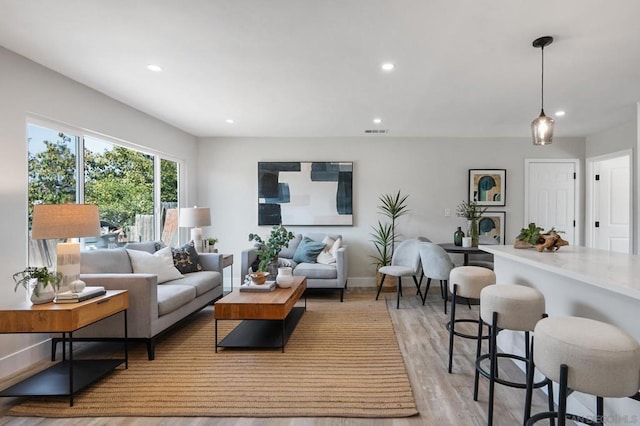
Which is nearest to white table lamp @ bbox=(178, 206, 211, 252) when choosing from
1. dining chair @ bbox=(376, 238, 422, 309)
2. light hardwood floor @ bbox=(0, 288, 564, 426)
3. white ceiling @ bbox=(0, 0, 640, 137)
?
white ceiling @ bbox=(0, 0, 640, 137)

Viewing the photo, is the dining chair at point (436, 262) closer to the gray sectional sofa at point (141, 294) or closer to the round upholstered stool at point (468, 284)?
the round upholstered stool at point (468, 284)

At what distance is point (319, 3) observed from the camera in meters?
1.94

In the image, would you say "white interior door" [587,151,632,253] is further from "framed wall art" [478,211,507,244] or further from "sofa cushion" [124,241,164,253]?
"sofa cushion" [124,241,164,253]

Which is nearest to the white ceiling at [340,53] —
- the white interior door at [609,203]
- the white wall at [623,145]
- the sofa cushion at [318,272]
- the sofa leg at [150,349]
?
the white wall at [623,145]

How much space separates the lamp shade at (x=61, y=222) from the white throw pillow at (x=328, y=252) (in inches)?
119

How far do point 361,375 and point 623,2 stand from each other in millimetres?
2854

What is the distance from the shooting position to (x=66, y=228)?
2291 millimetres

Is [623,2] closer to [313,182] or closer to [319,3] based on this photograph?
[319,3]

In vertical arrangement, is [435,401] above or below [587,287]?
below

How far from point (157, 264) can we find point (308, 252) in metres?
2.07

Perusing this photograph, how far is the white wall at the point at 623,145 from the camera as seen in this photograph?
4301 mm

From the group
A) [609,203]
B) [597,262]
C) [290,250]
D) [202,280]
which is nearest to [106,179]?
[202,280]

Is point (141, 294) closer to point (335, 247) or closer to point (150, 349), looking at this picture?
Result: point (150, 349)

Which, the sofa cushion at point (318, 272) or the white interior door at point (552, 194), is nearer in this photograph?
the sofa cushion at point (318, 272)
